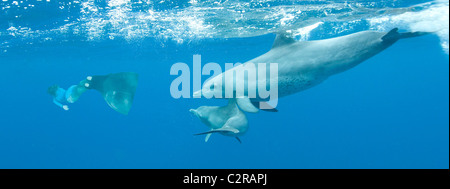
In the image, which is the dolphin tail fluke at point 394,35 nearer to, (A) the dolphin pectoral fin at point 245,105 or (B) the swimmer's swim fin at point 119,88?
(A) the dolphin pectoral fin at point 245,105

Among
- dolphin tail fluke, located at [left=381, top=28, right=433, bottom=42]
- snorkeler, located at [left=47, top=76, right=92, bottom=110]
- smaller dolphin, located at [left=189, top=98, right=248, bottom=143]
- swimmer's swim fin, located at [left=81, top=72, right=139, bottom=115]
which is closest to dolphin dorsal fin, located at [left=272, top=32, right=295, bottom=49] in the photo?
dolphin tail fluke, located at [left=381, top=28, right=433, bottom=42]

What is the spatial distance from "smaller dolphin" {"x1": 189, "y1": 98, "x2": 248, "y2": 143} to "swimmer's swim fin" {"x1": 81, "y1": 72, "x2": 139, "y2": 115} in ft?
3.71

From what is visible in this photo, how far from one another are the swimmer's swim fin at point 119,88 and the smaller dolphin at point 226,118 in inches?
44.5

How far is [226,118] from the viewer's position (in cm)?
468

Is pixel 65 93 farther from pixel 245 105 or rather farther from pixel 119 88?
pixel 245 105

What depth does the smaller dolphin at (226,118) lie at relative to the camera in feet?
14.3

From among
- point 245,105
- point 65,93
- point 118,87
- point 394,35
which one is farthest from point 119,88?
point 394,35

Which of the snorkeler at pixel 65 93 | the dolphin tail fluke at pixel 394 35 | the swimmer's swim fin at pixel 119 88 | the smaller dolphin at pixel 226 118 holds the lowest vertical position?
the smaller dolphin at pixel 226 118

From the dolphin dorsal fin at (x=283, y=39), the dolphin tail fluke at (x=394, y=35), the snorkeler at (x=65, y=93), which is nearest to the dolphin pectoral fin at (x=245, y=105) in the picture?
the dolphin dorsal fin at (x=283, y=39)

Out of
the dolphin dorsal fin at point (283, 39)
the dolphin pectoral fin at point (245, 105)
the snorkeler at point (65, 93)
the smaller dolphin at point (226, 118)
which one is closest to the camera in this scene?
the smaller dolphin at point (226, 118)

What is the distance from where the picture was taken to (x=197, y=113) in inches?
189
